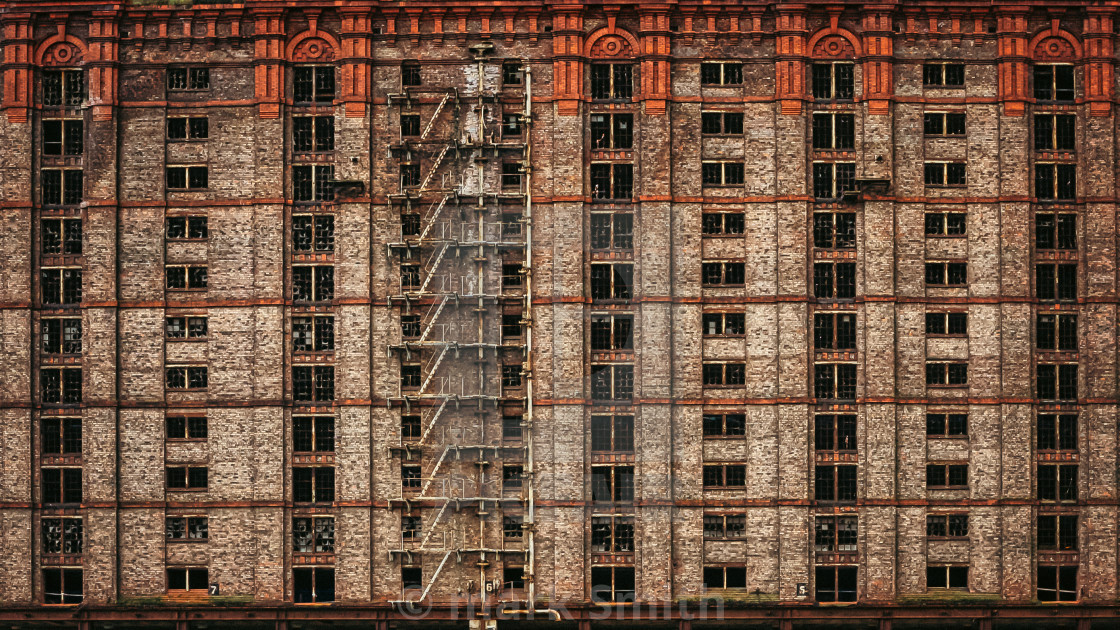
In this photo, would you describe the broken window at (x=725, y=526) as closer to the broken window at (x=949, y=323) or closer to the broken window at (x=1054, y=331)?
the broken window at (x=949, y=323)

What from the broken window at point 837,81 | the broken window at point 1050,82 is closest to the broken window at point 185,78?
the broken window at point 837,81

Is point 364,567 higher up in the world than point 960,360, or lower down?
lower down

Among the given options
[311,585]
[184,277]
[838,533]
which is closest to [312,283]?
[184,277]

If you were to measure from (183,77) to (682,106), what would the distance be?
2580 centimetres

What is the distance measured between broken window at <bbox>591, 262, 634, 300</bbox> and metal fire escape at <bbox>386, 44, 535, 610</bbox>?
11.6ft

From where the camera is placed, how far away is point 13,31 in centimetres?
6109

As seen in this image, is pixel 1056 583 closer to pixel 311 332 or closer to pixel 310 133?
pixel 311 332

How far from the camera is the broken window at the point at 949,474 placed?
60.4 meters

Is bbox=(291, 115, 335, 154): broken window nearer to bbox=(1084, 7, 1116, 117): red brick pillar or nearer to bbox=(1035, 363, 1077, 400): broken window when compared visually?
bbox=(1035, 363, 1077, 400): broken window

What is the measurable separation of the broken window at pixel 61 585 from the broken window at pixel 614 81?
36.2m

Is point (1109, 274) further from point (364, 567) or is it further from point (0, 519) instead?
point (0, 519)

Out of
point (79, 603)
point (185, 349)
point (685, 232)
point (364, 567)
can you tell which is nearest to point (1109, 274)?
point (685, 232)

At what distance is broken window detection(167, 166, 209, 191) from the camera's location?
60938mm

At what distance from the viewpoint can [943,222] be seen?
200 feet
